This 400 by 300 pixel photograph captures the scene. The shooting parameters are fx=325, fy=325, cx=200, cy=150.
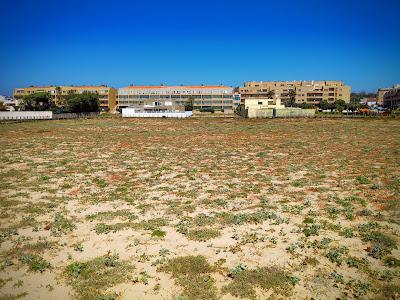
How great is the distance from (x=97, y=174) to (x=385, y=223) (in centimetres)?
1719

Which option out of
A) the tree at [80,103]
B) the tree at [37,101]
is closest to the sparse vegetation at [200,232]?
the tree at [80,103]

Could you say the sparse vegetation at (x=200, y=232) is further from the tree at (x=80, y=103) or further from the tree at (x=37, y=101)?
the tree at (x=37, y=101)

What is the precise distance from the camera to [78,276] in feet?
29.5

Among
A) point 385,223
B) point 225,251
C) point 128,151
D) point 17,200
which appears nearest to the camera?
point 225,251

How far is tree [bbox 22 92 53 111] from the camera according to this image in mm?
149125

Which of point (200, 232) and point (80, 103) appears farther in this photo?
point (80, 103)

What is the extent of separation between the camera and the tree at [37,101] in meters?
149

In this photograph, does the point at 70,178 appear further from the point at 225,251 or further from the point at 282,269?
the point at 282,269

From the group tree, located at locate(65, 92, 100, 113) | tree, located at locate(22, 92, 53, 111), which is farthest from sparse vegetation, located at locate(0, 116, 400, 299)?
tree, located at locate(22, 92, 53, 111)

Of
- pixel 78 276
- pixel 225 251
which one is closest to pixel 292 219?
pixel 225 251

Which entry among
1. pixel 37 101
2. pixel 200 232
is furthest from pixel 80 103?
pixel 200 232

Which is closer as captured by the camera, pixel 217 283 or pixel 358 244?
pixel 217 283

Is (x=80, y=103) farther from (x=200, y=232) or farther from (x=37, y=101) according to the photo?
(x=200, y=232)

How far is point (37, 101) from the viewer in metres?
151
